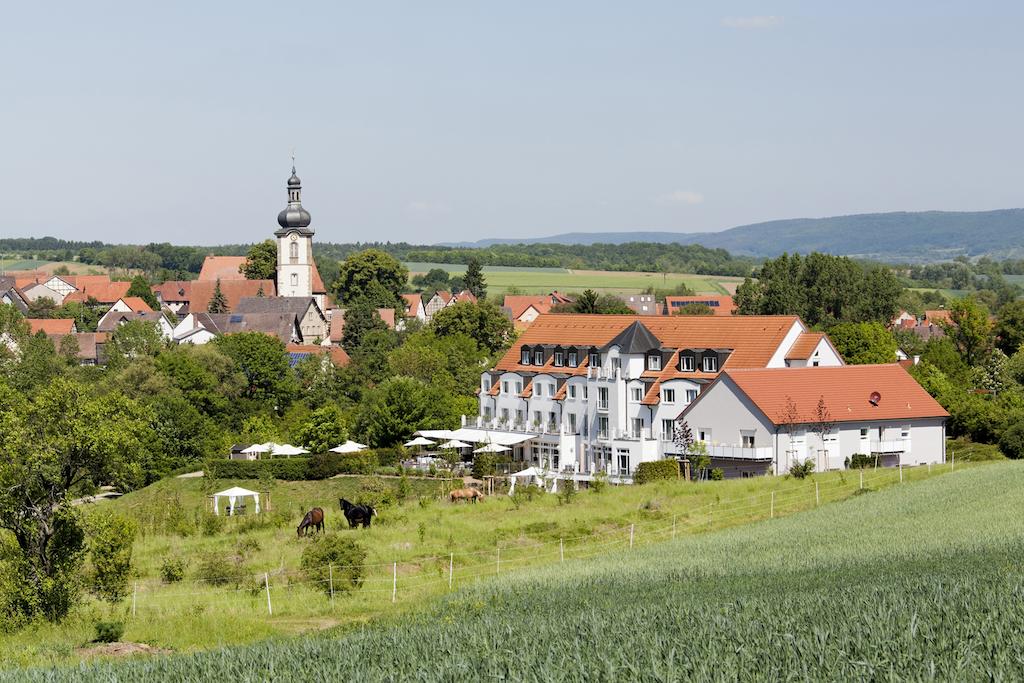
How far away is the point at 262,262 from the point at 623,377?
4738 inches

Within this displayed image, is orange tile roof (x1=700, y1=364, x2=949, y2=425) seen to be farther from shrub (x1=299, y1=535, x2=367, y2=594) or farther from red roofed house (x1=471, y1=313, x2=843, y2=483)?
shrub (x1=299, y1=535, x2=367, y2=594)

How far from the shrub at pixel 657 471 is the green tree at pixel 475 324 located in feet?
154

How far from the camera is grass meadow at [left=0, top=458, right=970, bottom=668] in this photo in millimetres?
28938

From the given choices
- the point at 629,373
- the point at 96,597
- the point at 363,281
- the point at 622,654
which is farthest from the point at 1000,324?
the point at 363,281

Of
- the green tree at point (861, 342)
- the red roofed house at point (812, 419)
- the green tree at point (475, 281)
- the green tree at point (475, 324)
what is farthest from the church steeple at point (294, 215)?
the red roofed house at point (812, 419)

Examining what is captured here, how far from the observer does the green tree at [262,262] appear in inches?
7082

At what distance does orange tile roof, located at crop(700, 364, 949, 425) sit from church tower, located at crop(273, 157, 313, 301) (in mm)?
114169

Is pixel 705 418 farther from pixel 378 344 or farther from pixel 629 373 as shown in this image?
pixel 378 344

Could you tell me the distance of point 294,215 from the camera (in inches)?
6713

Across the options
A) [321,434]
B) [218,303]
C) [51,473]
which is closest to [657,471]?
[321,434]

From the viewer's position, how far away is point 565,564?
34.6 m

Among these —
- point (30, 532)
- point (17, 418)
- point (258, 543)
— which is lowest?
point (258, 543)

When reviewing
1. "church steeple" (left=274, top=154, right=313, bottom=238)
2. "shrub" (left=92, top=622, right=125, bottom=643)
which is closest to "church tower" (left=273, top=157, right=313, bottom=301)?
"church steeple" (left=274, top=154, right=313, bottom=238)

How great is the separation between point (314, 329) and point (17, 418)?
129 metres
